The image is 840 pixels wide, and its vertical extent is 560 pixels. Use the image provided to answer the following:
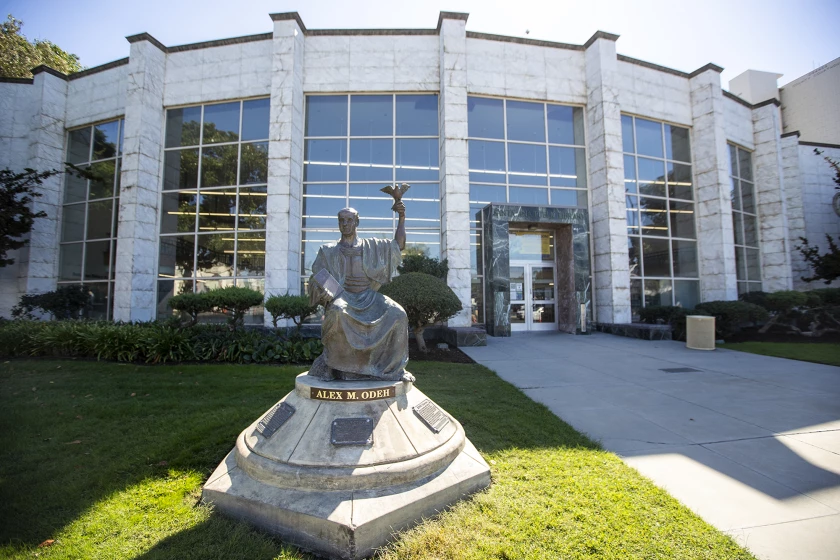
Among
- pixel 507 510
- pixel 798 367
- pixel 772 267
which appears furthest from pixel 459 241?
pixel 772 267

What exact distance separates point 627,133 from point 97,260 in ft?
79.2

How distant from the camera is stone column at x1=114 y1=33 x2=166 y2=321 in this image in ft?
46.2

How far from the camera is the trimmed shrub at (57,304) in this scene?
14416 millimetres

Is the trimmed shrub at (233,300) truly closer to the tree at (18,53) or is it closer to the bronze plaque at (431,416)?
the bronze plaque at (431,416)

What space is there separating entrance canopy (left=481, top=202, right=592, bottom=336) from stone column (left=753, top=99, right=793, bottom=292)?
11.2 meters

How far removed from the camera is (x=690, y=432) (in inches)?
197

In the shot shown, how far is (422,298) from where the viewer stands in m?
9.96

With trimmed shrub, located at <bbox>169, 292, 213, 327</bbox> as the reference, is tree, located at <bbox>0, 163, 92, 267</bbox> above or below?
above

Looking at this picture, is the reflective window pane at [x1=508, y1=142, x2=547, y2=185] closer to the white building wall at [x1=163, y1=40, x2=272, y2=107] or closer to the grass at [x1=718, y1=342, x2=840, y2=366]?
the grass at [x1=718, y1=342, x2=840, y2=366]

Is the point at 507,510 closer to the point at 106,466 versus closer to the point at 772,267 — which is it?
the point at 106,466

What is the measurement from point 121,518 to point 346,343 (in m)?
2.47

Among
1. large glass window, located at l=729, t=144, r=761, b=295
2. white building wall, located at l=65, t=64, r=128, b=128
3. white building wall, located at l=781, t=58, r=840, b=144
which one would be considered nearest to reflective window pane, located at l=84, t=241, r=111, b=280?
white building wall, located at l=65, t=64, r=128, b=128

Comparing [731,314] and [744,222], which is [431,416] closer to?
[731,314]

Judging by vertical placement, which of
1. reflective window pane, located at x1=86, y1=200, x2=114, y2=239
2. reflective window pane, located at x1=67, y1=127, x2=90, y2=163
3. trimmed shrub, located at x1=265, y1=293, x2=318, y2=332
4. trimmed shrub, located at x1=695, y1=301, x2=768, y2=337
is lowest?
trimmed shrub, located at x1=695, y1=301, x2=768, y2=337
